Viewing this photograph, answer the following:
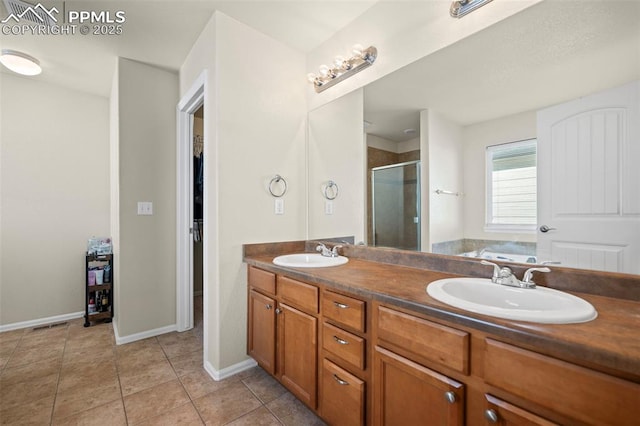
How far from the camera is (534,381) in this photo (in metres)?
0.72

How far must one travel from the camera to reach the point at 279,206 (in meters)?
2.14

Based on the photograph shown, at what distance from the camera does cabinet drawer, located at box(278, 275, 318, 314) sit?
4.58ft

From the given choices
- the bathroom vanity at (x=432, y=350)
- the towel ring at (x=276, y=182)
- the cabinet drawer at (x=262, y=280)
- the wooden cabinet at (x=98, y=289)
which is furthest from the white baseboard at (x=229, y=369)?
the wooden cabinet at (x=98, y=289)

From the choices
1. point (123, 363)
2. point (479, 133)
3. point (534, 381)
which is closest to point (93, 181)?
point (123, 363)

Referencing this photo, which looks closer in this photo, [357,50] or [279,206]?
[357,50]

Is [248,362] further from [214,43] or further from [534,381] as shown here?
[214,43]

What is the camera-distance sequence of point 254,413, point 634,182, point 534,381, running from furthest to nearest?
point 254,413 < point 634,182 < point 534,381

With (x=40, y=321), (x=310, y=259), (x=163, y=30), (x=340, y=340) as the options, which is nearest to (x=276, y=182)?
(x=310, y=259)

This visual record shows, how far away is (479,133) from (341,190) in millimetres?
979

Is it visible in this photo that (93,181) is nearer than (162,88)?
No

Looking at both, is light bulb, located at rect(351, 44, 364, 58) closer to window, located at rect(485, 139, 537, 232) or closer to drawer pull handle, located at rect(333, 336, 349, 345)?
window, located at rect(485, 139, 537, 232)

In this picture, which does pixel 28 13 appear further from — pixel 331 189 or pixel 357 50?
pixel 331 189

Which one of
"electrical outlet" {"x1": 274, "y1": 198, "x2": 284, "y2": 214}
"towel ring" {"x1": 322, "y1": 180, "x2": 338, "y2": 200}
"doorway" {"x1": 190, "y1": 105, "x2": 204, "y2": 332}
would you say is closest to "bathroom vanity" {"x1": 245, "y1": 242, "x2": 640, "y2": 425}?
"electrical outlet" {"x1": 274, "y1": 198, "x2": 284, "y2": 214}

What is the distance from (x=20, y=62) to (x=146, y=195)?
4.64ft
